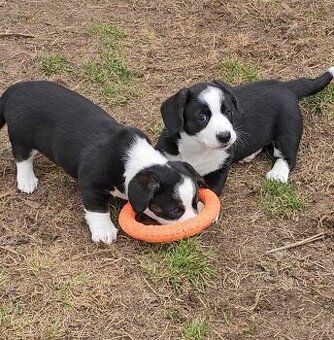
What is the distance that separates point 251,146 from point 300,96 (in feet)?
2.68

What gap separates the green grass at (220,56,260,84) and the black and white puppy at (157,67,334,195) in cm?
64

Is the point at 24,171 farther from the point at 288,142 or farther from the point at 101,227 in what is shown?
the point at 288,142

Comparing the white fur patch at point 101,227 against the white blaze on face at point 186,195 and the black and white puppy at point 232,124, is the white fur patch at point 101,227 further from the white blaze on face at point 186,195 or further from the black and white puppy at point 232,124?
the black and white puppy at point 232,124

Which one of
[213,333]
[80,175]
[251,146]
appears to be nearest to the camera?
[213,333]

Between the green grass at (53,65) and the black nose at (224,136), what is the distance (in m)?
2.32

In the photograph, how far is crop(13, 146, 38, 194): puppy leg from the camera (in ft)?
18.3

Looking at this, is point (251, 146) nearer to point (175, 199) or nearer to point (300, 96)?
point (300, 96)

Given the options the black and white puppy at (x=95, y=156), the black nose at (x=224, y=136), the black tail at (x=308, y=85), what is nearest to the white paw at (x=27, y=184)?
the black and white puppy at (x=95, y=156)

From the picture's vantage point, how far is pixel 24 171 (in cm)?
561

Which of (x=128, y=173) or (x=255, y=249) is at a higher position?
(x=128, y=173)

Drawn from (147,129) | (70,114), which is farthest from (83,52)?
(70,114)

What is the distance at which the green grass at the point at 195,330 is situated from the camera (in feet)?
14.5

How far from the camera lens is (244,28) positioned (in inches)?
299

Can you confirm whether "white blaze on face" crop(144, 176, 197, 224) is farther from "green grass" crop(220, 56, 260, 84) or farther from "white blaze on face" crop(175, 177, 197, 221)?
"green grass" crop(220, 56, 260, 84)
